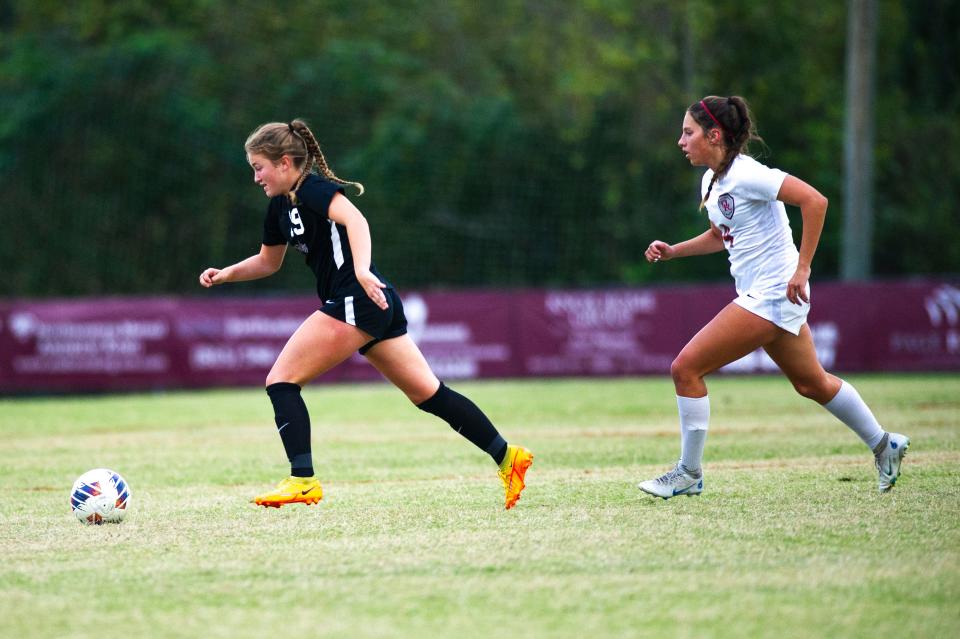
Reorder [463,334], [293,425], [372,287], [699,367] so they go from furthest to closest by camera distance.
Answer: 1. [463,334]
2. [699,367]
3. [293,425]
4. [372,287]

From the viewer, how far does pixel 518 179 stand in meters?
31.5

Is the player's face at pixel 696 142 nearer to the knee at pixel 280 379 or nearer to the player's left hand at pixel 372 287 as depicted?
the player's left hand at pixel 372 287

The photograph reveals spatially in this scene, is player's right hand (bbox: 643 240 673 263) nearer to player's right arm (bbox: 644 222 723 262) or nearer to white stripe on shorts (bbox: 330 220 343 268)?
player's right arm (bbox: 644 222 723 262)

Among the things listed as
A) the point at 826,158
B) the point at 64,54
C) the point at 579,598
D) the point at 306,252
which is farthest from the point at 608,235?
the point at 579,598

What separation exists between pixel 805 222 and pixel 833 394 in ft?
3.40

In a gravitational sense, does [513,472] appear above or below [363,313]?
below

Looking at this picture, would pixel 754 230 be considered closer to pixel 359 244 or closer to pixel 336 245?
pixel 359 244

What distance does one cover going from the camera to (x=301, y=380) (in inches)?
271

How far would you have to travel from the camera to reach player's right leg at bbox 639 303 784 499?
6816 millimetres

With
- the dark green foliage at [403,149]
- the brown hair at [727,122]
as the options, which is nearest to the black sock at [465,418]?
the brown hair at [727,122]

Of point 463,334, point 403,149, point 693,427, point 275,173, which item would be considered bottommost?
point 693,427

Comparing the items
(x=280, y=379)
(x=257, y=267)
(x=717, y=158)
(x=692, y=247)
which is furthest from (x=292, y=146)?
(x=692, y=247)

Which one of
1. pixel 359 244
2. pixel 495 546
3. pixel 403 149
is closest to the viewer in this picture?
pixel 495 546

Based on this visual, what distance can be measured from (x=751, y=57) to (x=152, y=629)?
112 ft
